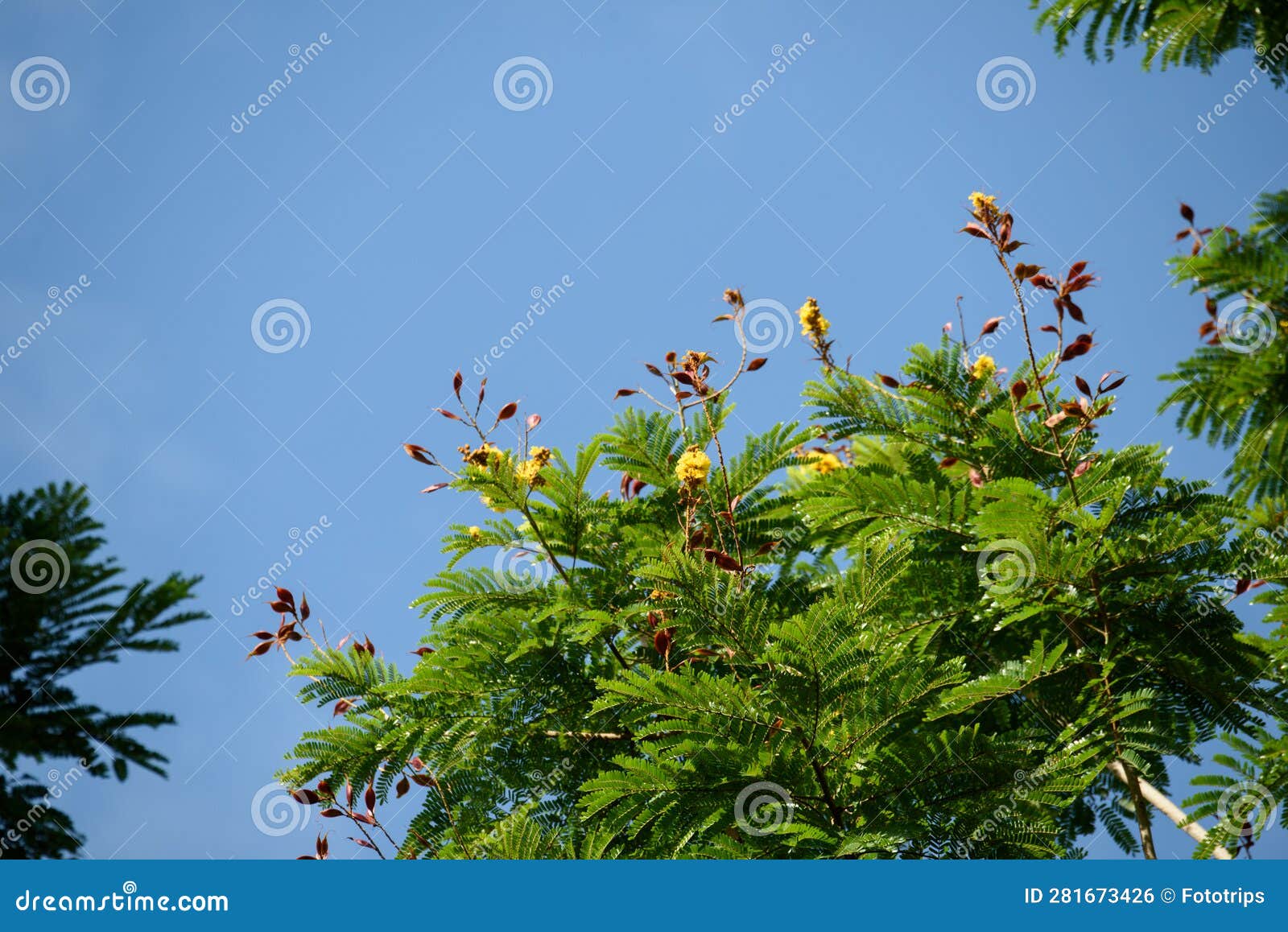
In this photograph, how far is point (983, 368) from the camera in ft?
15.0

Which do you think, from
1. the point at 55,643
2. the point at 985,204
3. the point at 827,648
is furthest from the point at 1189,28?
the point at 55,643

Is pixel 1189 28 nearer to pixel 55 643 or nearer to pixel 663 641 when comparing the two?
pixel 663 641

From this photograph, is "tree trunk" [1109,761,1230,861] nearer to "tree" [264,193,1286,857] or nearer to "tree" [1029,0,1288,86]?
"tree" [264,193,1286,857]

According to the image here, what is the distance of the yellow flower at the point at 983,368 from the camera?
4484 mm

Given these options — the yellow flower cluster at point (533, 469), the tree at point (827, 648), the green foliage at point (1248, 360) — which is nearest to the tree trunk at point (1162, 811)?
the tree at point (827, 648)

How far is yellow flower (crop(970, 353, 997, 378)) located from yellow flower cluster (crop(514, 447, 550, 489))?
1.85 metres

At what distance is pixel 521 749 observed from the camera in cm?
395

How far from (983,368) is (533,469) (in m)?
2.04

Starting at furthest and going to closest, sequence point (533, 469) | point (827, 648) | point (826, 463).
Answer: point (826, 463) < point (533, 469) < point (827, 648)

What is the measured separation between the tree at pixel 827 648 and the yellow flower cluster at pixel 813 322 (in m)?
0.01

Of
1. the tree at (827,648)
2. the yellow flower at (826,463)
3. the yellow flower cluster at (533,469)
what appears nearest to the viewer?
the tree at (827,648)

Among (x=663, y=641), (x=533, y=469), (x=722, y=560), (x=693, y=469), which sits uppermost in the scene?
(x=533, y=469)

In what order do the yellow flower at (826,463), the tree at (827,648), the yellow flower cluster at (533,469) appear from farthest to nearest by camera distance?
the yellow flower at (826,463)
the yellow flower cluster at (533,469)
the tree at (827,648)

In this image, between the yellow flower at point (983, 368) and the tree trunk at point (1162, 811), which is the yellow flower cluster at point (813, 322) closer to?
the yellow flower at point (983, 368)
